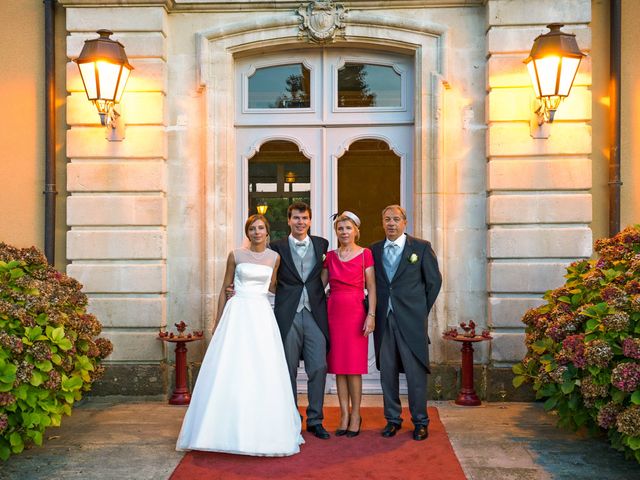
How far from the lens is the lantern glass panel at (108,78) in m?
6.40

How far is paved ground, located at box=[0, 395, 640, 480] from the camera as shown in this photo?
4770 mm

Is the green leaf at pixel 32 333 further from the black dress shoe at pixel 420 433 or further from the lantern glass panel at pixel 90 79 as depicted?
the black dress shoe at pixel 420 433

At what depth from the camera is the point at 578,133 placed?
6.68 meters

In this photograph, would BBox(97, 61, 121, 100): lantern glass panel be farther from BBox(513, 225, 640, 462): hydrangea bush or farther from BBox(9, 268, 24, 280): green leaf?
BBox(513, 225, 640, 462): hydrangea bush

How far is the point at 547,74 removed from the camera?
20.6 feet

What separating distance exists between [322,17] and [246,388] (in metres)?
3.78

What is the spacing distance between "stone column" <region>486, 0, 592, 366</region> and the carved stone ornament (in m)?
1.44

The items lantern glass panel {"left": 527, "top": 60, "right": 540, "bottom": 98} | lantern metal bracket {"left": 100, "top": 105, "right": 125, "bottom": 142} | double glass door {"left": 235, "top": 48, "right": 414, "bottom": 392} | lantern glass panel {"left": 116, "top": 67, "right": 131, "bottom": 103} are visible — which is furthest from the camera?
double glass door {"left": 235, "top": 48, "right": 414, "bottom": 392}

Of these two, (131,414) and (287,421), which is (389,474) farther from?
(131,414)

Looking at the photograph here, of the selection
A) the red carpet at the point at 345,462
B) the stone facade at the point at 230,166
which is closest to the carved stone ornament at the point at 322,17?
the stone facade at the point at 230,166

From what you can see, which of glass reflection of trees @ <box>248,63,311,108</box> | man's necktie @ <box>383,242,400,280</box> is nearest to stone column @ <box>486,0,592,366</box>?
man's necktie @ <box>383,242,400,280</box>

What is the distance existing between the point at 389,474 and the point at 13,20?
566 centimetres

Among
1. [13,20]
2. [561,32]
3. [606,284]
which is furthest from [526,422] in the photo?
[13,20]

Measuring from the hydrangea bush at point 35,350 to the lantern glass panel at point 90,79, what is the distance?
1709 mm
